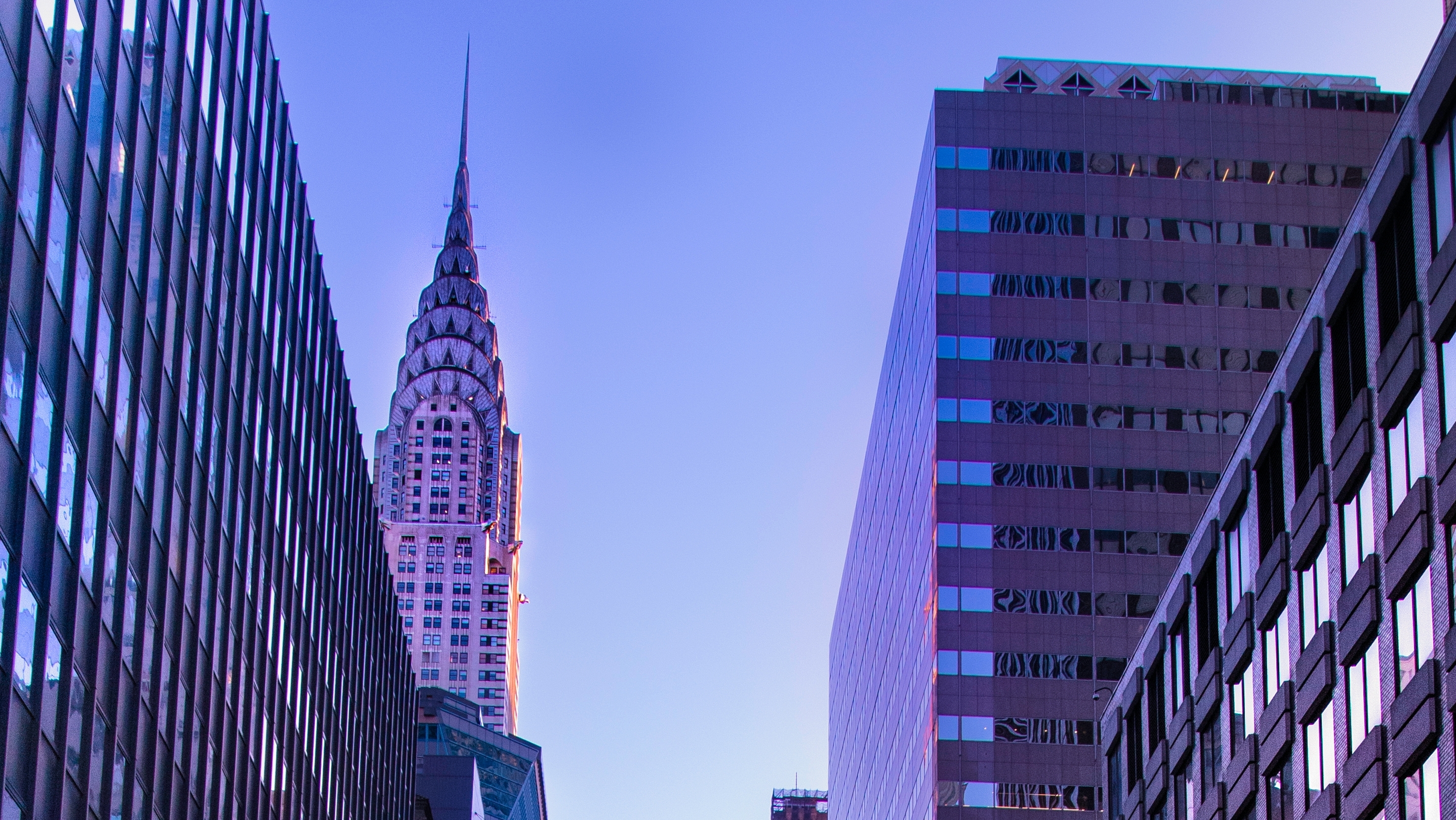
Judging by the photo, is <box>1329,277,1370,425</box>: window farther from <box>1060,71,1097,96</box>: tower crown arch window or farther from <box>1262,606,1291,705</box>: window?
<box>1060,71,1097,96</box>: tower crown arch window

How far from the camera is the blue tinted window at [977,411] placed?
103062mm

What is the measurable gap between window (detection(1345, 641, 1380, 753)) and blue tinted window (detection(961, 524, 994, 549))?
61466 mm

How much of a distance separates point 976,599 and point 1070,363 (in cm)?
1420

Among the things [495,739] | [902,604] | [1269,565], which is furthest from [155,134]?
[495,739]

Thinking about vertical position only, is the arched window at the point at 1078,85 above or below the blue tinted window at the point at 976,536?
above

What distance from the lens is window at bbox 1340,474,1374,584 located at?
38000mm

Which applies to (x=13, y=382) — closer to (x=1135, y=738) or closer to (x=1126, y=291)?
(x=1135, y=738)

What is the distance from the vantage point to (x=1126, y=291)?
106 meters

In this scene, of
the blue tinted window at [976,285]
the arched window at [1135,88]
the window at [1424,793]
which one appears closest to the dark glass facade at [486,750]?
the blue tinted window at [976,285]

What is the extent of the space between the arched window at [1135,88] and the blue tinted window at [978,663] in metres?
36.9

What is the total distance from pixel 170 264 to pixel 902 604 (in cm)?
7360

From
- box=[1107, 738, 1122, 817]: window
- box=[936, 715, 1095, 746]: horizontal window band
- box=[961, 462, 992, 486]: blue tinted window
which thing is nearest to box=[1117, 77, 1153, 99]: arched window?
box=[961, 462, 992, 486]: blue tinted window

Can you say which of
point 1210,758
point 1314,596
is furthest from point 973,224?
point 1314,596

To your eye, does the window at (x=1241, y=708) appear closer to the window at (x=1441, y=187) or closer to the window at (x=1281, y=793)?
the window at (x=1281, y=793)
